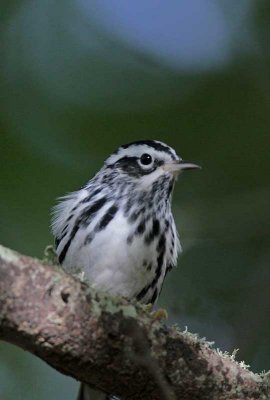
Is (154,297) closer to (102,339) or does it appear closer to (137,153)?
(137,153)

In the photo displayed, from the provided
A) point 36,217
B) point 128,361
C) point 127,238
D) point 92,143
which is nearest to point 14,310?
point 128,361

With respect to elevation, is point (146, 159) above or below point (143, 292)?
above

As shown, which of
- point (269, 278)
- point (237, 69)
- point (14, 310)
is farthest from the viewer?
point (237, 69)

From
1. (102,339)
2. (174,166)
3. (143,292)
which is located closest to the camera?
(102,339)

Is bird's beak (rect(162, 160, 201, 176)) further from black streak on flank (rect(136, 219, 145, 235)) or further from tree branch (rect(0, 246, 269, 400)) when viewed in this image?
tree branch (rect(0, 246, 269, 400))

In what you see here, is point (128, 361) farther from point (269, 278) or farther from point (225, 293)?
point (225, 293)

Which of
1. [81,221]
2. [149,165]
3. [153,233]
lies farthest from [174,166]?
[81,221]

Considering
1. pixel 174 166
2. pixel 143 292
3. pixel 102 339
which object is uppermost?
pixel 174 166

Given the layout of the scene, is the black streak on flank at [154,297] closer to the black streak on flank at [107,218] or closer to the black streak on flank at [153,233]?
the black streak on flank at [153,233]
